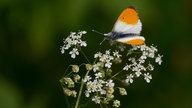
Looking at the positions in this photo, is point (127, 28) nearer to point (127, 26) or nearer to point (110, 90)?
point (127, 26)

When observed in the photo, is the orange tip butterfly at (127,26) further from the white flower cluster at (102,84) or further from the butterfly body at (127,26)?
the white flower cluster at (102,84)

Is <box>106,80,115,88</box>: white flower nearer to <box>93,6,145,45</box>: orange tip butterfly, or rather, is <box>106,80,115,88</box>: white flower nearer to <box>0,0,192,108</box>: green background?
<box>93,6,145,45</box>: orange tip butterfly

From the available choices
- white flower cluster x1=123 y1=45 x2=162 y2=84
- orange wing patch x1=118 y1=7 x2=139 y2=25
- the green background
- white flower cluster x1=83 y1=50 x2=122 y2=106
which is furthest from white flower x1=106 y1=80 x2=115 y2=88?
the green background

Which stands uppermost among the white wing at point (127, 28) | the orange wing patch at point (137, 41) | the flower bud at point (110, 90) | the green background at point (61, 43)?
the green background at point (61, 43)

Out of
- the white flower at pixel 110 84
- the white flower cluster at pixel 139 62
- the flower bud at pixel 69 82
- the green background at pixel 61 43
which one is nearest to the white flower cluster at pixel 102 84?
the white flower at pixel 110 84

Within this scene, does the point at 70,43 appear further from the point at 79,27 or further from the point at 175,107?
the point at 175,107

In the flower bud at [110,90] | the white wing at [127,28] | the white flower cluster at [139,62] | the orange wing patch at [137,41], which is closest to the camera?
the orange wing patch at [137,41]

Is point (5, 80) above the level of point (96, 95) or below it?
above

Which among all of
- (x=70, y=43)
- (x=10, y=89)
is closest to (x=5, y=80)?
Answer: (x=10, y=89)

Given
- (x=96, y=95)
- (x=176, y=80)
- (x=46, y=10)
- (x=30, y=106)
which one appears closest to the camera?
(x=96, y=95)
